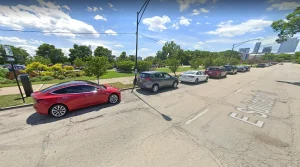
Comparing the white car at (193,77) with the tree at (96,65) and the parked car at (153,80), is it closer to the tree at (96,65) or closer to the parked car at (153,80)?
the parked car at (153,80)

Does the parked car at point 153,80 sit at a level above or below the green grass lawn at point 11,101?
above

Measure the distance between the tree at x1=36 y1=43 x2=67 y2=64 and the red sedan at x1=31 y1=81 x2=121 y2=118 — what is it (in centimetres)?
6559

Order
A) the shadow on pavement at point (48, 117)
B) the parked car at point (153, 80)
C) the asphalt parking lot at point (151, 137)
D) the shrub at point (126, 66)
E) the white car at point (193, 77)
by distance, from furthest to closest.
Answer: the shrub at point (126, 66)
the white car at point (193, 77)
the parked car at point (153, 80)
the shadow on pavement at point (48, 117)
the asphalt parking lot at point (151, 137)

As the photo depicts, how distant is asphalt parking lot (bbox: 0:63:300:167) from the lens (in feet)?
9.88

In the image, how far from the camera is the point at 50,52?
5725 centimetres

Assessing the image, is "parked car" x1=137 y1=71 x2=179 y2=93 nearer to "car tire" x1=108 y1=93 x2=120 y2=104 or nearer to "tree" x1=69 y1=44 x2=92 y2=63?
"car tire" x1=108 y1=93 x2=120 y2=104

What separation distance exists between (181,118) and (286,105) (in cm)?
681

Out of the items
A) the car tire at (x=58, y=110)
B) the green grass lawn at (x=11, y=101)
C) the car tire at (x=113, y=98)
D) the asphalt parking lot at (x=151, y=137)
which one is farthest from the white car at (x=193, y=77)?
the green grass lawn at (x=11, y=101)

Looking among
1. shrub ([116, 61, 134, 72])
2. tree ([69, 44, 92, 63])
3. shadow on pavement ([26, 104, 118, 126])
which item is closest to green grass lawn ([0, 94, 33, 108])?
shadow on pavement ([26, 104, 118, 126])

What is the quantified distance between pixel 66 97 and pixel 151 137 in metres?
3.89

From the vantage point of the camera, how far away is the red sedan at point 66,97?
15.8 ft

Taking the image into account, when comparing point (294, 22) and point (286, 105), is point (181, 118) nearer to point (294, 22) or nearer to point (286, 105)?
point (286, 105)

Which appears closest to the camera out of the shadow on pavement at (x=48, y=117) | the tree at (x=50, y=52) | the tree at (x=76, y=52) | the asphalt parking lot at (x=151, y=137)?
the asphalt parking lot at (x=151, y=137)

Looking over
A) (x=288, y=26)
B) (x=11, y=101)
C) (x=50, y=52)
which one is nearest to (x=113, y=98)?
(x=11, y=101)
